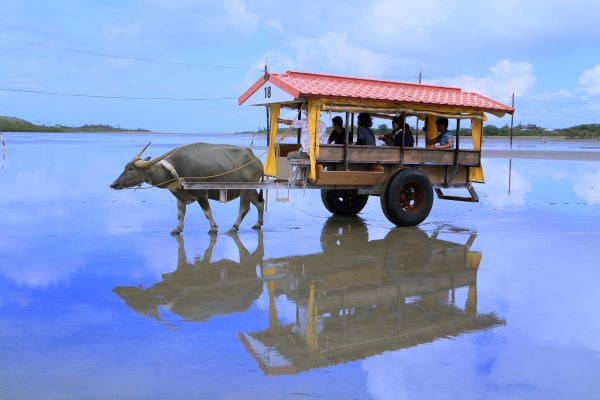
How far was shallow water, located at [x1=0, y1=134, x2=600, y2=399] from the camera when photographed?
4090 millimetres

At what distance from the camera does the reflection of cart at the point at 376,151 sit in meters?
9.55

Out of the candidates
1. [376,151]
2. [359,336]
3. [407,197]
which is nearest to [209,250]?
[376,151]

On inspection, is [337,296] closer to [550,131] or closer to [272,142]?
[272,142]

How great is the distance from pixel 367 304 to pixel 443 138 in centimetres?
575

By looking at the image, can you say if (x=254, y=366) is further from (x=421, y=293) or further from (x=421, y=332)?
(x=421, y=293)

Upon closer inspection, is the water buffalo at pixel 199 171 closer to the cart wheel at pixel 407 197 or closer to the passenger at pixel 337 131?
the passenger at pixel 337 131

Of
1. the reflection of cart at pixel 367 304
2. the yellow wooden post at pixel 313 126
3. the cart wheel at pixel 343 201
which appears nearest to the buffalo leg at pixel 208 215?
the yellow wooden post at pixel 313 126

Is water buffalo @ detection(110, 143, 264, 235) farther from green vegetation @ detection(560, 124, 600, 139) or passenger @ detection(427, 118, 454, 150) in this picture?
green vegetation @ detection(560, 124, 600, 139)

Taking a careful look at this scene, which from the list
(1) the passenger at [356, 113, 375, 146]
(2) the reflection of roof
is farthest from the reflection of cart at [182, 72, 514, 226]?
(2) the reflection of roof

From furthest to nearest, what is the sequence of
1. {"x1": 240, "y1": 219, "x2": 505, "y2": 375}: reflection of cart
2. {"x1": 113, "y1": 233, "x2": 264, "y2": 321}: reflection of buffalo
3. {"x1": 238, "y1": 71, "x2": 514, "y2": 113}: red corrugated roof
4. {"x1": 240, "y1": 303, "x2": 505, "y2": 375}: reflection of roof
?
{"x1": 238, "y1": 71, "x2": 514, "y2": 113}: red corrugated roof
{"x1": 113, "y1": 233, "x2": 264, "y2": 321}: reflection of buffalo
{"x1": 240, "y1": 219, "x2": 505, "y2": 375}: reflection of cart
{"x1": 240, "y1": 303, "x2": 505, "y2": 375}: reflection of roof

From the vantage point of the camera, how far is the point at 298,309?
5.69 m

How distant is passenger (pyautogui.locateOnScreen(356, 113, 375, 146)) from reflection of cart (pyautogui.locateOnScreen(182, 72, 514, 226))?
0.35m

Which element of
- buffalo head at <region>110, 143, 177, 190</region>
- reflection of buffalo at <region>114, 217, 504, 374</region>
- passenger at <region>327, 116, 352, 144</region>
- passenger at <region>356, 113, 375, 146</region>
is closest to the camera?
reflection of buffalo at <region>114, 217, 504, 374</region>

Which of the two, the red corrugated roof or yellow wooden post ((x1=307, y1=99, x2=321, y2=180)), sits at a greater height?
the red corrugated roof
